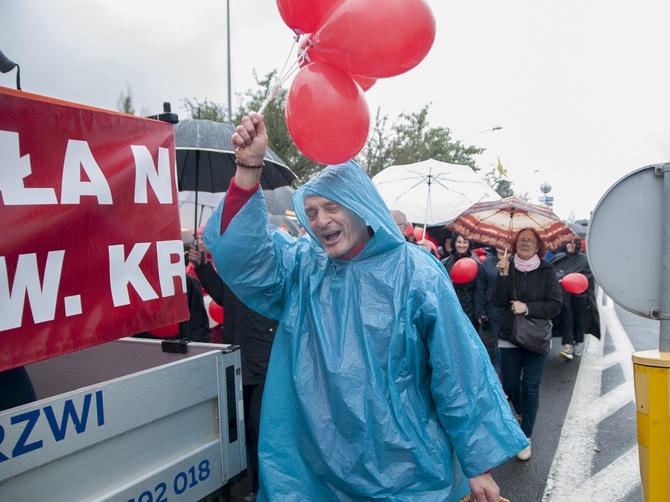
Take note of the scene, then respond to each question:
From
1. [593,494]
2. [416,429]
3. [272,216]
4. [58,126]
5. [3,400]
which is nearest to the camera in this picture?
[58,126]

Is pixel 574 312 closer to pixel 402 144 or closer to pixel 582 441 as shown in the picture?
pixel 582 441

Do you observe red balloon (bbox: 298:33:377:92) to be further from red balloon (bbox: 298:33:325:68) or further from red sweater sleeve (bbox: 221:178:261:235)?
red sweater sleeve (bbox: 221:178:261:235)

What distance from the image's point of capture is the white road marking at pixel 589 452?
12.2 ft

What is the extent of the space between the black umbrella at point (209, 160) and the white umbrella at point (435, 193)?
3.04 m

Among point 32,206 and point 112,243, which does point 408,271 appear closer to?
point 112,243

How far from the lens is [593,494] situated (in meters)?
3.66

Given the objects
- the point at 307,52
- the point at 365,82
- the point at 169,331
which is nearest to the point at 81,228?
the point at 307,52

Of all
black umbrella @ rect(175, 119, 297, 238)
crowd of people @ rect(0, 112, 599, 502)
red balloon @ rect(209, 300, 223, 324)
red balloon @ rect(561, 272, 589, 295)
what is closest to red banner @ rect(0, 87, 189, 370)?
crowd of people @ rect(0, 112, 599, 502)

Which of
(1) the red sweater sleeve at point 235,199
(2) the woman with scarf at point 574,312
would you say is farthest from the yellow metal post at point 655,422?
(2) the woman with scarf at point 574,312

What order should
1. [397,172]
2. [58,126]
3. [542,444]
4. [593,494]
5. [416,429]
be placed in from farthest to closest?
[397,172] → [542,444] → [593,494] → [416,429] → [58,126]

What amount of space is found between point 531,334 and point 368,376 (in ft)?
8.61

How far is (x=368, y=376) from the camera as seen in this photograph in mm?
1979

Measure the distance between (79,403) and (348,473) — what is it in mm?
964

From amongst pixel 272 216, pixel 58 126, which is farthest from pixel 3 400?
pixel 272 216
